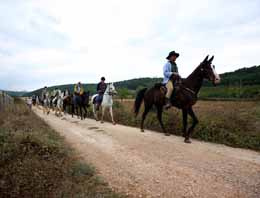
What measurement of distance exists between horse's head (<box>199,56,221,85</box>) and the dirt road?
2.08 meters

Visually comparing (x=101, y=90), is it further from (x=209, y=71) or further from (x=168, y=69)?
(x=209, y=71)

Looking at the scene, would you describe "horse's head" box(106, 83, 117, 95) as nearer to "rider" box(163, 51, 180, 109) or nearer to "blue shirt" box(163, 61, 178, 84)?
"rider" box(163, 51, 180, 109)

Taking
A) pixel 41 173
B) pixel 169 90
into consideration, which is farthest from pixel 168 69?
pixel 41 173

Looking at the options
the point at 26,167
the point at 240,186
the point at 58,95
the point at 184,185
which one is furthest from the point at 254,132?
the point at 58,95

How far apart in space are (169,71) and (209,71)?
1500mm

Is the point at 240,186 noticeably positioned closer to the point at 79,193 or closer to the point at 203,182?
the point at 203,182

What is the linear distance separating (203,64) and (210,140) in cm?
258

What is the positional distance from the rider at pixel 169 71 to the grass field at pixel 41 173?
460 centimetres

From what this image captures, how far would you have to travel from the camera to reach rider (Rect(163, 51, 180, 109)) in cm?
832

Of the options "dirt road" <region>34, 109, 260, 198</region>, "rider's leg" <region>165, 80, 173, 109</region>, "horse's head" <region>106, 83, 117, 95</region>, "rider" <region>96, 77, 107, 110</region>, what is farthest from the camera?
"rider" <region>96, 77, 107, 110</region>

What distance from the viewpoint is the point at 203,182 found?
12.9 ft

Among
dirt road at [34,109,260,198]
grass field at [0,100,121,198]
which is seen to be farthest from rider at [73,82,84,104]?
grass field at [0,100,121,198]

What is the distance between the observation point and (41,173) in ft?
12.1

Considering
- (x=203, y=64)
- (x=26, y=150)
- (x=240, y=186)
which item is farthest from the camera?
(x=203, y=64)
